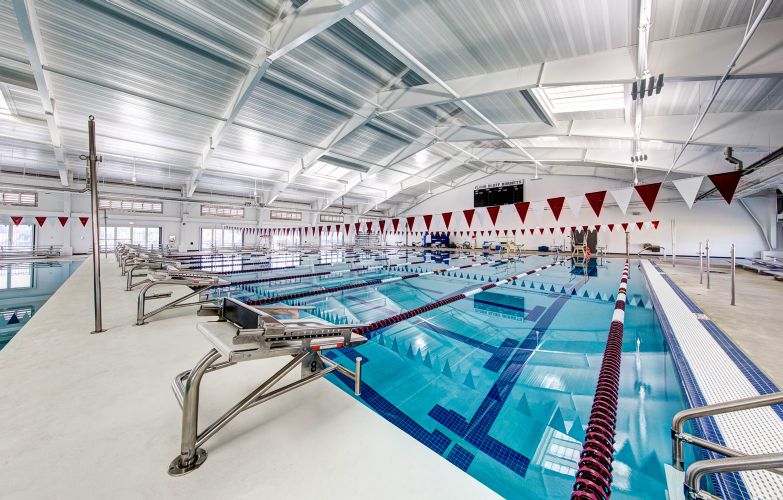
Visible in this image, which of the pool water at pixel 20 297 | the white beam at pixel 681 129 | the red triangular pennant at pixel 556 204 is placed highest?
A: the white beam at pixel 681 129

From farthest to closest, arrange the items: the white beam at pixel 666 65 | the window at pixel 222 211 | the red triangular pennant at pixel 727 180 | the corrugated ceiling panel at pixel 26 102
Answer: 1. the window at pixel 222 211
2. the corrugated ceiling panel at pixel 26 102
3. the red triangular pennant at pixel 727 180
4. the white beam at pixel 666 65

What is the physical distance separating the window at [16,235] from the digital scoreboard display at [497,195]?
25162mm

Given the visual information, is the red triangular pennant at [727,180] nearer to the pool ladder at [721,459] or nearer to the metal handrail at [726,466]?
the pool ladder at [721,459]

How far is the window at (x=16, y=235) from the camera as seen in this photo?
1355cm

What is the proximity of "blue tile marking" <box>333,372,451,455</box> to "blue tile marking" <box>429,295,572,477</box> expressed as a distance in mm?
142

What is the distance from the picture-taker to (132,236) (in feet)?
53.6

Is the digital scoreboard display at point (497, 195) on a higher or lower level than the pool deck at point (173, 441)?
higher

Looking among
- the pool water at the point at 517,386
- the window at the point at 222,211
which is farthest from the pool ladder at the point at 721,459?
the window at the point at 222,211

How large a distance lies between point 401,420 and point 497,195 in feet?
65.3

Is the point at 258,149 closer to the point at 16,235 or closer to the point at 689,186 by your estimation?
the point at 689,186

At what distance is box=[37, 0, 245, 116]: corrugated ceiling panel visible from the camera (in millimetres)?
4906

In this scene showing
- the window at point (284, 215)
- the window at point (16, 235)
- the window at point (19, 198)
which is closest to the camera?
the window at point (19, 198)

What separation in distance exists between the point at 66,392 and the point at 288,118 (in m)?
8.73

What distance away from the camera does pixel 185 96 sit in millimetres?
7098
